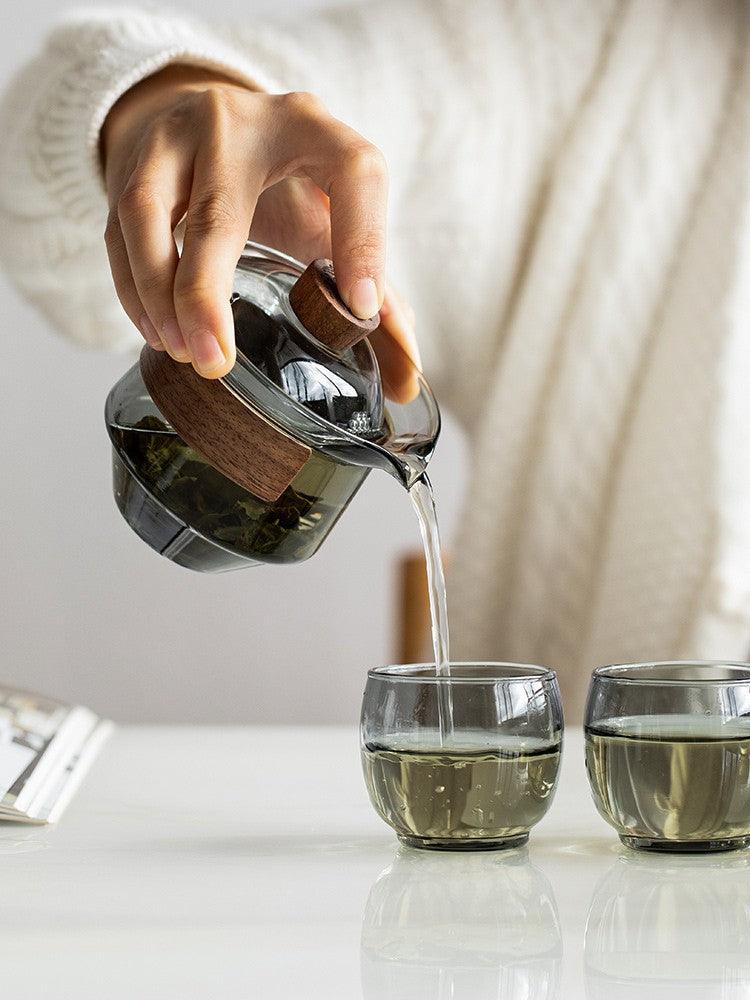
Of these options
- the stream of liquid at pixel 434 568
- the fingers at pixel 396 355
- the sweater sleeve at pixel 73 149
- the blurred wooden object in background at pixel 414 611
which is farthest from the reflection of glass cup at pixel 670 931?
the blurred wooden object in background at pixel 414 611

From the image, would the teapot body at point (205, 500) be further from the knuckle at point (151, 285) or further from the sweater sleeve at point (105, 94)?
the sweater sleeve at point (105, 94)

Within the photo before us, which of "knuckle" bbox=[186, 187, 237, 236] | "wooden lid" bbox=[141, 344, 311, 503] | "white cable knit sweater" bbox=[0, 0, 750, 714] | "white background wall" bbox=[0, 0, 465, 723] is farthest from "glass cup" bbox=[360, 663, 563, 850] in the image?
"white background wall" bbox=[0, 0, 465, 723]

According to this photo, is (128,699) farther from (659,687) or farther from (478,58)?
(659,687)

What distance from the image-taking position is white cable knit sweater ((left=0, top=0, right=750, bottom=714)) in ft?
3.86

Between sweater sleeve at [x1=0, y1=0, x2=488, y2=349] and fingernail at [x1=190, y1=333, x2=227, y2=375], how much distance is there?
414 mm

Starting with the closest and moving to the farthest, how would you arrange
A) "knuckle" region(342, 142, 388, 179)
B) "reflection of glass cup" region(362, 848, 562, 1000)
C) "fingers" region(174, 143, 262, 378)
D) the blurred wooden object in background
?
"reflection of glass cup" region(362, 848, 562, 1000) < "fingers" region(174, 143, 262, 378) < "knuckle" region(342, 142, 388, 179) < the blurred wooden object in background

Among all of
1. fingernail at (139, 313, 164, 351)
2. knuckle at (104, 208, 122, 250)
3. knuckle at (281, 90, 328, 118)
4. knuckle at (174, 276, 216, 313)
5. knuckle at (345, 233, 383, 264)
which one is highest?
knuckle at (281, 90, 328, 118)

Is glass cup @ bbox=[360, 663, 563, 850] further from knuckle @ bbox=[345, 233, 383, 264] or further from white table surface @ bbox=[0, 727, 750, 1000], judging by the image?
knuckle @ bbox=[345, 233, 383, 264]

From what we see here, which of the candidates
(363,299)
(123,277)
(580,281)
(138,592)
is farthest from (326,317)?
(138,592)

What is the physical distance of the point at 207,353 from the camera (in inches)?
19.5

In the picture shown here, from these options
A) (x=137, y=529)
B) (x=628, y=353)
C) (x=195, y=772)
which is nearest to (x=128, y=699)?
(x=628, y=353)

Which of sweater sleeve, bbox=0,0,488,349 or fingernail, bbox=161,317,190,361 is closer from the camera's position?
fingernail, bbox=161,317,190,361

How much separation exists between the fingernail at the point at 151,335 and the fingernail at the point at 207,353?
0.06 meters

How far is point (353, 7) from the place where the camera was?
1233 millimetres
